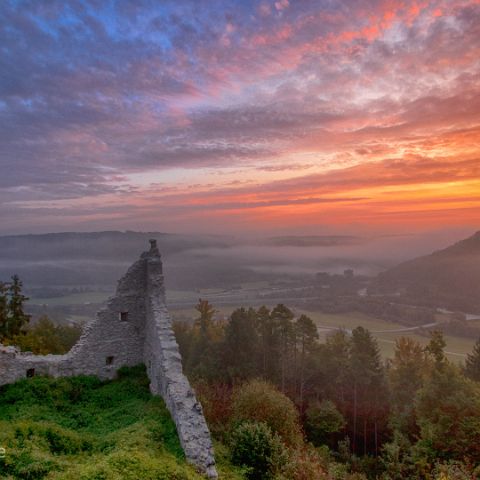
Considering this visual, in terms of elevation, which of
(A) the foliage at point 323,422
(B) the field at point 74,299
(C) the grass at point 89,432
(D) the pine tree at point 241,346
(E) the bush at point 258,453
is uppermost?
(C) the grass at point 89,432

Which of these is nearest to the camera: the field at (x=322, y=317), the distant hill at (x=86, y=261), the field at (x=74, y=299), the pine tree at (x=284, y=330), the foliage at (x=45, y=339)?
the foliage at (x=45, y=339)

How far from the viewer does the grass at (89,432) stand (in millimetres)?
11516

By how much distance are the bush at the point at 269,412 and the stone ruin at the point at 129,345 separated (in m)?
7.12

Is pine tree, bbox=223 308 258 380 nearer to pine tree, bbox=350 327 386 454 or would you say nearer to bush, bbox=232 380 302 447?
pine tree, bbox=350 327 386 454

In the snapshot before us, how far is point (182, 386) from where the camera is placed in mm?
16547

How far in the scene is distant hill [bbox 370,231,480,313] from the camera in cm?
12294

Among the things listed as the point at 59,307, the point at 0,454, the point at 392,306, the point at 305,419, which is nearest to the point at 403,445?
the point at 305,419

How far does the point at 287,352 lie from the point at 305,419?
10.9m

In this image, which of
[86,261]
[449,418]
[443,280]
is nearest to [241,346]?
[449,418]

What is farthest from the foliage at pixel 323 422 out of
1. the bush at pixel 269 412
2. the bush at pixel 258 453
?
the bush at pixel 258 453

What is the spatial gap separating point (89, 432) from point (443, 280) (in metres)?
142

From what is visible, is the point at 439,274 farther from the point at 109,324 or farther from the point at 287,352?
the point at 109,324

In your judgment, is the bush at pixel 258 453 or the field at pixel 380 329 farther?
the field at pixel 380 329

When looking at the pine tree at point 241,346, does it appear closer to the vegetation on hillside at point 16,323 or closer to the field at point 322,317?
the vegetation on hillside at point 16,323
